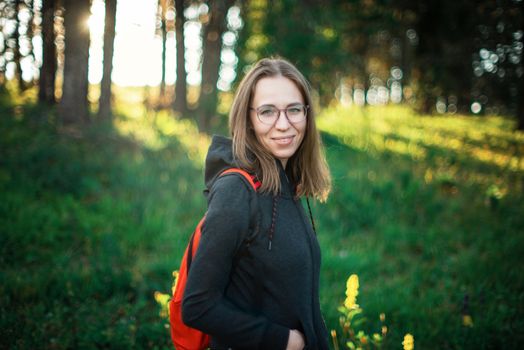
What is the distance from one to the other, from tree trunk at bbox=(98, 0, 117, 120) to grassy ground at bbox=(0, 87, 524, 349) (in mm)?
1004

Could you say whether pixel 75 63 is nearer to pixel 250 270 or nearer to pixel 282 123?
pixel 282 123

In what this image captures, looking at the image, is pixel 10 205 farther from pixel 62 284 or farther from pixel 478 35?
pixel 478 35

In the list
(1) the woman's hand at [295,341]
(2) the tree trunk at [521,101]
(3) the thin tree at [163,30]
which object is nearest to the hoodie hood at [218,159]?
(1) the woman's hand at [295,341]

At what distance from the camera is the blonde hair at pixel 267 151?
1.77 m

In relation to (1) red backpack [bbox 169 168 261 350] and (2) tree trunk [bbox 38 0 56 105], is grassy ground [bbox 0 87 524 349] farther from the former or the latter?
(1) red backpack [bbox 169 168 261 350]

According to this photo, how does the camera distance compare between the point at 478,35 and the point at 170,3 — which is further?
the point at 170,3

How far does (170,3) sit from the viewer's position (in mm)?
13242

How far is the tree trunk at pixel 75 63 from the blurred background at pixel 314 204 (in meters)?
0.03

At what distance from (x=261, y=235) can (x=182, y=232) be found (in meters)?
4.08

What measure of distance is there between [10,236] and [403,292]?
4.81 meters

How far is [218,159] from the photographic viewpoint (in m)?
1.80

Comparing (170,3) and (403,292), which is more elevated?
(170,3)

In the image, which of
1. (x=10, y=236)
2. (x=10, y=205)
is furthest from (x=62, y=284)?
(x=10, y=205)

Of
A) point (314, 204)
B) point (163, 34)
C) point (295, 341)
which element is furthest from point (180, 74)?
point (295, 341)
